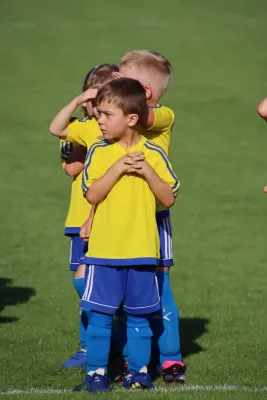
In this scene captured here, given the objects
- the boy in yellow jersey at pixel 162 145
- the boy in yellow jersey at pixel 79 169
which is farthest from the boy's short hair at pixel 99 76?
the boy in yellow jersey at pixel 162 145

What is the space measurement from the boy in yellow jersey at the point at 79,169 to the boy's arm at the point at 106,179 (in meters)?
0.45

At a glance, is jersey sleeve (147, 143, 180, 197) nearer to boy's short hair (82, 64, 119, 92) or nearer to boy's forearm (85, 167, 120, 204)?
boy's forearm (85, 167, 120, 204)

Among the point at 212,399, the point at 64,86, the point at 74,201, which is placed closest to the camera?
the point at 212,399

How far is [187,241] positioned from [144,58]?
556cm

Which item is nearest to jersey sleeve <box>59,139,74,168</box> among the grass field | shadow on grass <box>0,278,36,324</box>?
the grass field

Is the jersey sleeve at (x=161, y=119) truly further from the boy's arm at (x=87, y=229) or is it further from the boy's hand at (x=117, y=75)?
the boy's arm at (x=87, y=229)

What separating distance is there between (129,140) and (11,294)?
13.0ft

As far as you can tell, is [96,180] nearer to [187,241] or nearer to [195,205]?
[187,241]

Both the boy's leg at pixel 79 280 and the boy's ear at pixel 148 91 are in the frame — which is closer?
the boy's ear at pixel 148 91

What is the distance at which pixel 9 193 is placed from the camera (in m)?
13.4

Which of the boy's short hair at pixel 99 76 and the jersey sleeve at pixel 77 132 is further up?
the boy's short hair at pixel 99 76

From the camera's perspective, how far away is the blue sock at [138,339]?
5.69m

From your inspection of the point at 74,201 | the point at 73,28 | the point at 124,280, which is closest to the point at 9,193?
the point at 74,201

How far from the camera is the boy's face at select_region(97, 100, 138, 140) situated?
554 cm
